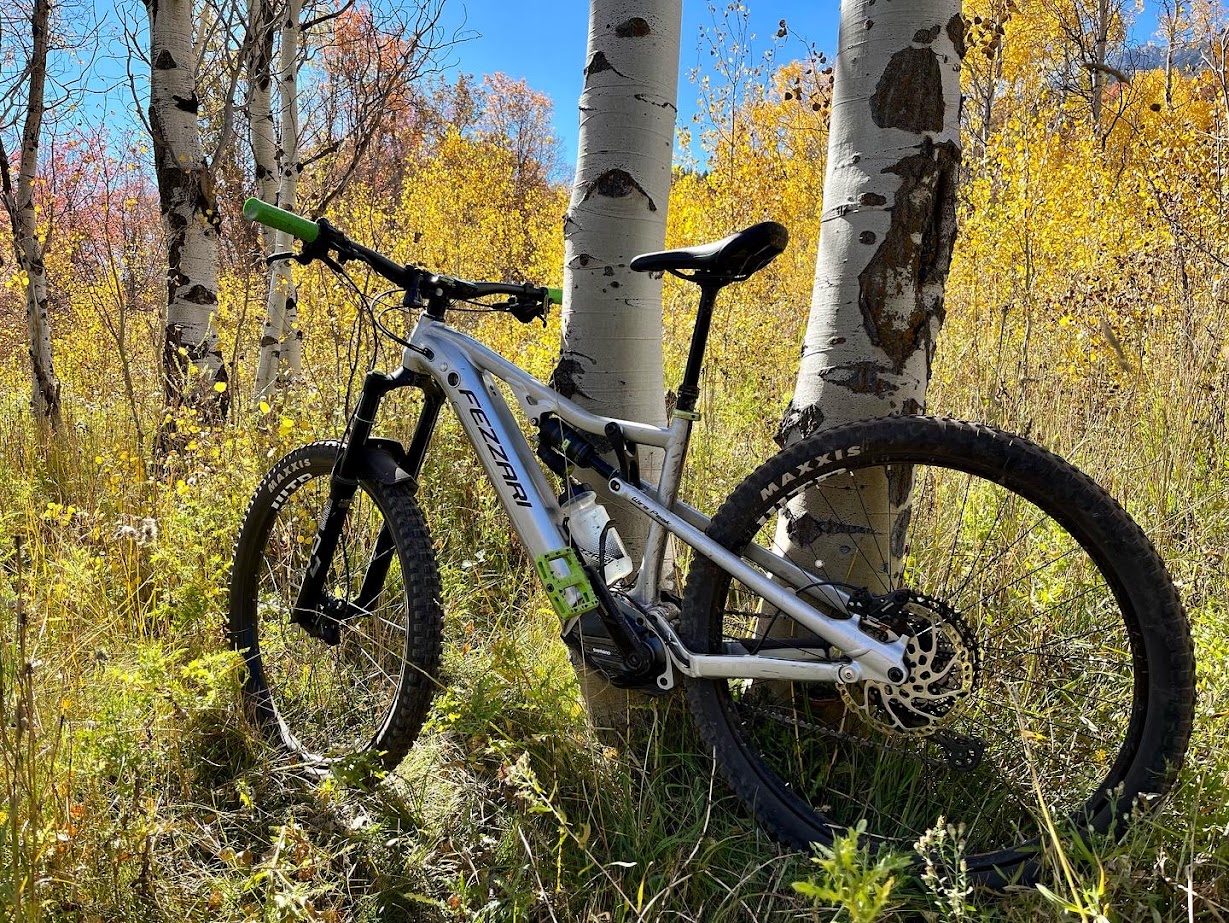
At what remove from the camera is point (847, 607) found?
1.55 metres

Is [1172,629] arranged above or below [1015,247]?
below

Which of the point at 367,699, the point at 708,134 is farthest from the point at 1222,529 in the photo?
the point at 708,134

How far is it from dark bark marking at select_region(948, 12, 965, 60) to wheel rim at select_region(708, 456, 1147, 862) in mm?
951

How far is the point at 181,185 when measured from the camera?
4051 millimetres

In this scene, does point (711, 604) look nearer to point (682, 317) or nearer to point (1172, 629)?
point (1172, 629)

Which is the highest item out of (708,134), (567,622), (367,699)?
(708,134)

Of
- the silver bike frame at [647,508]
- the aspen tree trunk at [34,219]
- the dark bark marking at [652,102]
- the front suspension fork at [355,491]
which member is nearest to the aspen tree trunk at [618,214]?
the dark bark marking at [652,102]

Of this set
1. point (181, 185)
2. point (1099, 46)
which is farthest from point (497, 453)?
point (1099, 46)

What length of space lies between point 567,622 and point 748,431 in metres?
2.68

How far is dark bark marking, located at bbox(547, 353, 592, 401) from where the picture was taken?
201cm

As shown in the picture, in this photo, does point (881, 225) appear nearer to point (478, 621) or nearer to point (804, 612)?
point (804, 612)

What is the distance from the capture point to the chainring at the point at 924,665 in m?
1.46

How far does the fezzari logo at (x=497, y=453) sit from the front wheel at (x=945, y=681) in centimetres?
46

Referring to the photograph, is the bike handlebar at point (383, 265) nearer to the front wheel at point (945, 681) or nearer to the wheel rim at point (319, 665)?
the wheel rim at point (319, 665)
